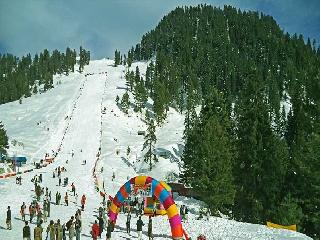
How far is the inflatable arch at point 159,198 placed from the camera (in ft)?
99.9

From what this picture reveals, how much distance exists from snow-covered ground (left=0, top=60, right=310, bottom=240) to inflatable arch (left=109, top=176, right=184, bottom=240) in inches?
79.4

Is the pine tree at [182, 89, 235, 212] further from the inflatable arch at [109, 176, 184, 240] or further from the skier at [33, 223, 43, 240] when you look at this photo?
the skier at [33, 223, 43, 240]

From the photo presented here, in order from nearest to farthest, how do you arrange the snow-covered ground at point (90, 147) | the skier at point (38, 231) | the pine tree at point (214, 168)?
1. the skier at point (38, 231)
2. the snow-covered ground at point (90, 147)
3. the pine tree at point (214, 168)

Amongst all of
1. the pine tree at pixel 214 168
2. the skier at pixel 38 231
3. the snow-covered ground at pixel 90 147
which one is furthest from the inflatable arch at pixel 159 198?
the pine tree at pixel 214 168

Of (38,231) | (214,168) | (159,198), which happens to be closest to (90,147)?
(214,168)

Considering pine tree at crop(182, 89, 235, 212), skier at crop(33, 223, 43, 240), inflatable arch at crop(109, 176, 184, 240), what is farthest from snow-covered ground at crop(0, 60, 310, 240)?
skier at crop(33, 223, 43, 240)

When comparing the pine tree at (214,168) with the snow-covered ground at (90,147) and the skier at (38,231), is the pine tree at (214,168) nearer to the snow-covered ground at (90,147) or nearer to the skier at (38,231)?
the snow-covered ground at (90,147)

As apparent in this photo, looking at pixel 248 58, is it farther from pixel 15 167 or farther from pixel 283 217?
pixel 283 217

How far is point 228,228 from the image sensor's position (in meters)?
34.2

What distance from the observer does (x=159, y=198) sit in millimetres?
32281

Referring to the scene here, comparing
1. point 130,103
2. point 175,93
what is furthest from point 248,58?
point 130,103

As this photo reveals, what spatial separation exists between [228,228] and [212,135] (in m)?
15.7

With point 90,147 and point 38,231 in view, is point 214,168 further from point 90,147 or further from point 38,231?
point 90,147

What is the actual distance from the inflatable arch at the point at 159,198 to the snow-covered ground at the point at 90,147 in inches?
79.4
